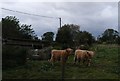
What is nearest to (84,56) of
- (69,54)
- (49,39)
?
(69,54)

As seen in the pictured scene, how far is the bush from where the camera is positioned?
49.1ft

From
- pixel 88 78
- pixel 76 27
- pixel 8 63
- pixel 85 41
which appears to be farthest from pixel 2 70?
pixel 76 27

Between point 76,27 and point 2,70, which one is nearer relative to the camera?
point 2,70

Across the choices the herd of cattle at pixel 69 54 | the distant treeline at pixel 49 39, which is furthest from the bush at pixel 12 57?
the herd of cattle at pixel 69 54

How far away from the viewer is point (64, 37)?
41500mm

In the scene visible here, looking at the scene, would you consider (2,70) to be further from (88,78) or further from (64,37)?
(64,37)

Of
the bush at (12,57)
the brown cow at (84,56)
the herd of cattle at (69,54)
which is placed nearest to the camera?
the bush at (12,57)

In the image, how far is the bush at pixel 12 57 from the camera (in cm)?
1497

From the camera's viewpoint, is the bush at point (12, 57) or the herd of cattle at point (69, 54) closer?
the bush at point (12, 57)

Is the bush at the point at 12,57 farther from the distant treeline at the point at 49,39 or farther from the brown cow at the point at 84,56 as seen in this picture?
the brown cow at the point at 84,56

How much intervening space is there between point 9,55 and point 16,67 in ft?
3.02

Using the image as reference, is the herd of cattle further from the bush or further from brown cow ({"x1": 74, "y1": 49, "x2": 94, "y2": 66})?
the bush

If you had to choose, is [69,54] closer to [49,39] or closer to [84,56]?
[84,56]

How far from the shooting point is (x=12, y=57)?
1581cm
